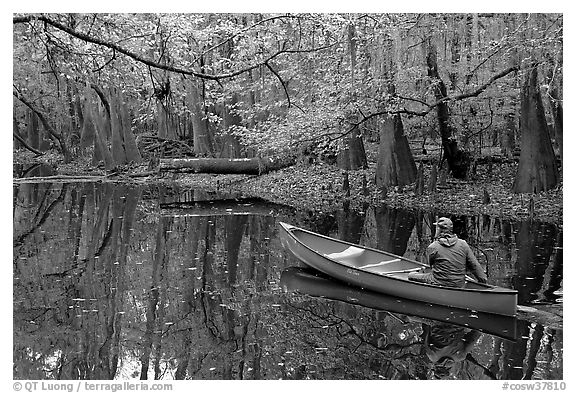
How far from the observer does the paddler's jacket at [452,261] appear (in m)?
7.35

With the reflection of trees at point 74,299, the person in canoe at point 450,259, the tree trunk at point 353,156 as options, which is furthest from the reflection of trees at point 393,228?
the reflection of trees at point 74,299

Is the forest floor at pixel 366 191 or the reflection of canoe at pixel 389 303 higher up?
the forest floor at pixel 366 191

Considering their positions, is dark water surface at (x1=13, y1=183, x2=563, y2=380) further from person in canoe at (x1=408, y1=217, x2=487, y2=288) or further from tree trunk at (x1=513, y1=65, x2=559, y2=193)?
tree trunk at (x1=513, y1=65, x2=559, y2=193)

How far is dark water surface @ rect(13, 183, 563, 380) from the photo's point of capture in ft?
20.1

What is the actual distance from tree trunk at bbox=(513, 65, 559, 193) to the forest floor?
0.22m

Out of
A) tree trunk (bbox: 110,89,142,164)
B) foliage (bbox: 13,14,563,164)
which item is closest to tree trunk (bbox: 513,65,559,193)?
foliage (bbox: 13,14,563,164)

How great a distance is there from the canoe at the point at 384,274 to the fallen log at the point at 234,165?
8.36m

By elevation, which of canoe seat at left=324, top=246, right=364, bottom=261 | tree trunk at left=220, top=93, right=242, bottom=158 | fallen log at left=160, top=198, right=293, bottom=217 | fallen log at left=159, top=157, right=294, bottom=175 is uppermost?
tree trunk at left=220, top=93, right=242, bottom=158

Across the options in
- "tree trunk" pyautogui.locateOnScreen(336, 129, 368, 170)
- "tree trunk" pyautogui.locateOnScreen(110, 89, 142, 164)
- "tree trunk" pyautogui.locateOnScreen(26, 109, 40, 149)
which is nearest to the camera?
"tree trunk" pyautogui.locateOnScreen(336, 129, 368, 170)

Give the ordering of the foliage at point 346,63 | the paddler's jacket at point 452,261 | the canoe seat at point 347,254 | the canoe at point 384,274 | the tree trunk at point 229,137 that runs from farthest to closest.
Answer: the tree trunk at point 229,137 < the foliage at point 346,63 < the canoe seat at point 347,254 < the paddler's jacket at point 452,261 < the canoe at point 384,274

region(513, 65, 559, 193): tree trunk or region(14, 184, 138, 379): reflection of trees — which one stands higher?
region(513, 65, 559, 193): tree trunk

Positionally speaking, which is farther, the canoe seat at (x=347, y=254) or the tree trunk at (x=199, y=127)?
the tree trunk at (x=199, y=127)

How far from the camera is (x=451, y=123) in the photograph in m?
15.8

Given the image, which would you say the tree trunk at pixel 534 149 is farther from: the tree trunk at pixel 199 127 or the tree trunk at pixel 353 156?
the tree trunk at pixel 199 127
